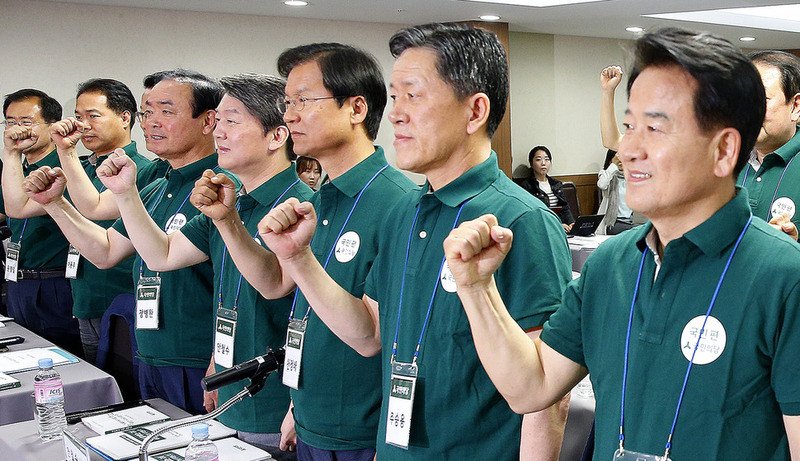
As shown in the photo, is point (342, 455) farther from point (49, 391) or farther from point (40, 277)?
point (40, 277)

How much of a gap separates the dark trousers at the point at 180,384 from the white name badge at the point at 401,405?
1225 millimetres

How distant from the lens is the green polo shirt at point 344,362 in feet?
5.94

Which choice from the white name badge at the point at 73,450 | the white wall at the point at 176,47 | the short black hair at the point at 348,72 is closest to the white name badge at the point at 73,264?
the white name badge at the point at 73,450

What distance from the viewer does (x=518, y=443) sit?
4.84ft

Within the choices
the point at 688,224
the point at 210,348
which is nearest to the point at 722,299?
the point at 688,224

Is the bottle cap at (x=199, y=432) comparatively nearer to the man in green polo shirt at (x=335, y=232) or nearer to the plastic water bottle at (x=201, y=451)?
the plastic water bottle at (x=201, y=451)

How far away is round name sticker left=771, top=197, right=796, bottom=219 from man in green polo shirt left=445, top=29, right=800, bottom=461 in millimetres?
1692

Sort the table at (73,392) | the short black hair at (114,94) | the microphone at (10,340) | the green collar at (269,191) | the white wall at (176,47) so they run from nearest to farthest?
the green collar at (269,191)
the table at (73,392)
the microphone at (10,340)
the short black hair at (114,94)
the white wall at (176,47)

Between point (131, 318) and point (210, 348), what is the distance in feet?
1.19

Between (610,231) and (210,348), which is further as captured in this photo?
(610,231)

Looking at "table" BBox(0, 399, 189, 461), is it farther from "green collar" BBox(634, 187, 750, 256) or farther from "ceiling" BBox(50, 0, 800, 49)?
"ceiling" BBox(50, 0, 800, 49)

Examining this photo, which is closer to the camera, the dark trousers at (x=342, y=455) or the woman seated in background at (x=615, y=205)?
the dark trousers at (x=342, y=455)

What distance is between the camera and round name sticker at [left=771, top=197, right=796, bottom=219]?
2.61 m

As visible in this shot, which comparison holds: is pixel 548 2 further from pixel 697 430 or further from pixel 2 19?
pixel 697 430
